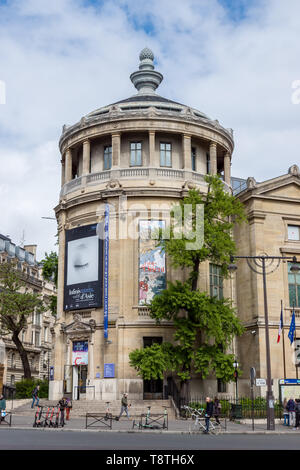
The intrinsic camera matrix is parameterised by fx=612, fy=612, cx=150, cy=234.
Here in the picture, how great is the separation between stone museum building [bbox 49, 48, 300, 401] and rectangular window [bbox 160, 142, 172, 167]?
0.25 ft

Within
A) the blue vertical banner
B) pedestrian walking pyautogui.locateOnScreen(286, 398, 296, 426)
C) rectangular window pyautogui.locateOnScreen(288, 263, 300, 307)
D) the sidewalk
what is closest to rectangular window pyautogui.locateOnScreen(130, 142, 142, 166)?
the blue vertical banner

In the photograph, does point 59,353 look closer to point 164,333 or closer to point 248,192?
point 164,333

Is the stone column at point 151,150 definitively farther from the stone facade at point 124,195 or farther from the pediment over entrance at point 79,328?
the pediment over entrance at point 79,328

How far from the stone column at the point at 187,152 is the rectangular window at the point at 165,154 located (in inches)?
51.7

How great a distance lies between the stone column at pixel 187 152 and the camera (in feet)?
147

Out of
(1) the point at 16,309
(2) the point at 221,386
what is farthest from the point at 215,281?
(1) the point at 16,309

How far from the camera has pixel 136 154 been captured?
45.8m

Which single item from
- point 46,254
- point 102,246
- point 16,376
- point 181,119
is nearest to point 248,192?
point 181,119

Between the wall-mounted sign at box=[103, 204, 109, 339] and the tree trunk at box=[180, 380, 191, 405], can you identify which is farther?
the wall-mounted sign at box=[103, 204, 109, 339]

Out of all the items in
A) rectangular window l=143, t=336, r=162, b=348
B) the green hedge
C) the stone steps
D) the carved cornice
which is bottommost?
the stone steps

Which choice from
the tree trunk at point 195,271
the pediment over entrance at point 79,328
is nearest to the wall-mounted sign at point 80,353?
the pediment over entrance at point 79,328

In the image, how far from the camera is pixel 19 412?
39812 mm

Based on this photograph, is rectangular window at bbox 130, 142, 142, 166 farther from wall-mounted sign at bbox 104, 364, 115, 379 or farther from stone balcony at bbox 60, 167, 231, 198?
wall-mounted sign at bbox 104, 364, 115, 379

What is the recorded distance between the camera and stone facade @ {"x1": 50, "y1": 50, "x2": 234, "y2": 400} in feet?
134
